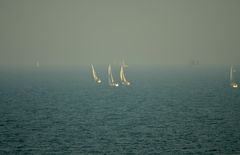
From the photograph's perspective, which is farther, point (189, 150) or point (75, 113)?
point (75, 113)

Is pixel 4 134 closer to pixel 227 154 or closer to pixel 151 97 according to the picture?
pixel 227 154

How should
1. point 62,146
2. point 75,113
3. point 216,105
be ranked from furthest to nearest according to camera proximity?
point 216,105, point 75,113, point 62,146

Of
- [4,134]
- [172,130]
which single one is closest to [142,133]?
[172,130]

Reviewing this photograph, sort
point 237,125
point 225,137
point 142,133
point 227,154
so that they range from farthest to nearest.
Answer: point 237,125 → point 142,133 → point 225,137 → point 227,154

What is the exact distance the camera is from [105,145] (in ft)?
264

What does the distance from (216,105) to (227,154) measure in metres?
64.9

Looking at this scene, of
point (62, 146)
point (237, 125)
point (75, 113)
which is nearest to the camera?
point (62, 146)

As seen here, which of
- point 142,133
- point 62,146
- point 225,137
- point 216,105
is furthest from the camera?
point 216,105

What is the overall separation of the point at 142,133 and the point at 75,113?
3430 cm

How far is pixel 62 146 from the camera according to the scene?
260 ft

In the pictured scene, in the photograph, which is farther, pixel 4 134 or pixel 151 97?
pixel 151 97

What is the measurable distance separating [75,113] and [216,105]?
4283 cm

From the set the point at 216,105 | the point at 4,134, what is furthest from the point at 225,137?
the point at 216,105

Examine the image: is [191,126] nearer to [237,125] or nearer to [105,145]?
[237,125]
